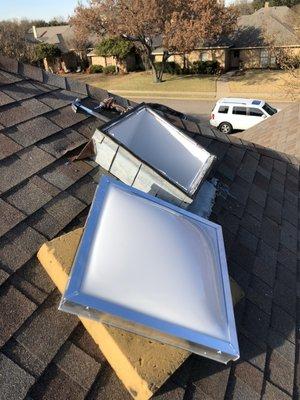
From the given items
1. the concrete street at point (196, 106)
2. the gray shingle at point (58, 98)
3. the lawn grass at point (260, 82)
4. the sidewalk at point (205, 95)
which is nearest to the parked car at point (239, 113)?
the concrete street at point (196, 106)

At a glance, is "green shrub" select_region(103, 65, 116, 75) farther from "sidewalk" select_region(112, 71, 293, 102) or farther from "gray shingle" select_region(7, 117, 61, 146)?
"gray shingle" select_region(7, 117, 61, 146)

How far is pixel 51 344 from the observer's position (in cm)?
255

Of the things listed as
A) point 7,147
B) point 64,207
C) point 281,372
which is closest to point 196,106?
point 7,147

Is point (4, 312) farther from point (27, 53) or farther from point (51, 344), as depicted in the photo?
point (27, 53)

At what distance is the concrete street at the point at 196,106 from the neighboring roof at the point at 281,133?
1695cm

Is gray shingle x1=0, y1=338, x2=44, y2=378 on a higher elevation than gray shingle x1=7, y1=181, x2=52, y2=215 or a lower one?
lower

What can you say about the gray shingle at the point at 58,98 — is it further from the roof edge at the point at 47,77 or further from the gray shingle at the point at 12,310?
the gray shingle at the point at 12,310

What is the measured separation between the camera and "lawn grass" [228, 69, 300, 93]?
33.1 metres

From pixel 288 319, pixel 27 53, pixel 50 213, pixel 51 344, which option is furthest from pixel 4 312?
pixel 27 53

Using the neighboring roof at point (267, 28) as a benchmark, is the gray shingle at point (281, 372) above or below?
above

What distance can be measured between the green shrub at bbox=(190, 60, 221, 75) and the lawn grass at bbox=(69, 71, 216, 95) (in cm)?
104

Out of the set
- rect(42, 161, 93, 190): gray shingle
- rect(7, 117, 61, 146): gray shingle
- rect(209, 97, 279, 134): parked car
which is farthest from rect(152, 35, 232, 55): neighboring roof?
rect(42, 161, 93, 190): gray shingle

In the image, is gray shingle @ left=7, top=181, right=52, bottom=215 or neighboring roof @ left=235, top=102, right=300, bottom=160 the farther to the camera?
neighboring roof @ left=235, top=102, right=300, bottom=160

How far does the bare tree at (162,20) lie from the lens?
3225cm
